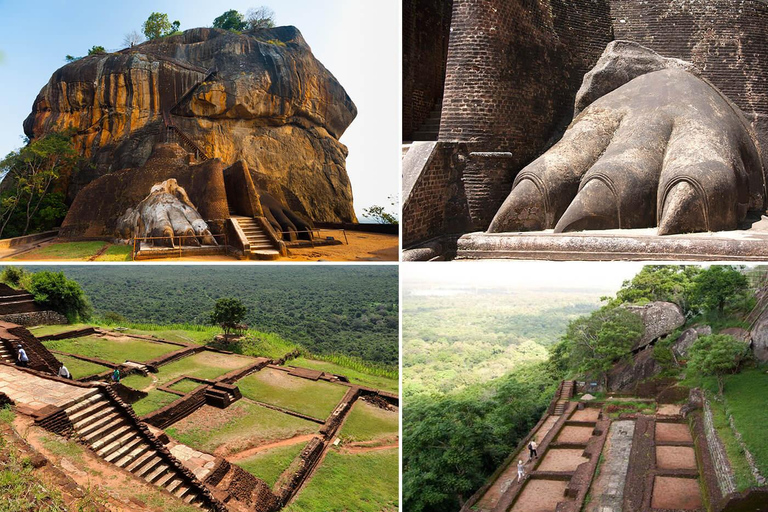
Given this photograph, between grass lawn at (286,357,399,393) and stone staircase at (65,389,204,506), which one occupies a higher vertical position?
stone staircase at (65,389,204,506)

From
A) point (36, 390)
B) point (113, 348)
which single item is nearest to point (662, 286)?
point (36, 390)

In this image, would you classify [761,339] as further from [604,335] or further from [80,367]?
[80,367]

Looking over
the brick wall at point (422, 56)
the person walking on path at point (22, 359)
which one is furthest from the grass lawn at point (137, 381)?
the brick wall at point (422, 56)

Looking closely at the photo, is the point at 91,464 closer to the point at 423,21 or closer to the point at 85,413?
the point at 85,413

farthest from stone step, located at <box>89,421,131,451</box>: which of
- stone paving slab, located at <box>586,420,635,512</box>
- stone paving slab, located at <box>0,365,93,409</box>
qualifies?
stone paving slab, located at <box>586,420,635,512</box>

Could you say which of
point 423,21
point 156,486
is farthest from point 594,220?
point 156,486

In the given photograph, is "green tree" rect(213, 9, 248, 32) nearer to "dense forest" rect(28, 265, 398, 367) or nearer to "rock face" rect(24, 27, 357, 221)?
"rock face" rect(24, 27, 357, 221)
